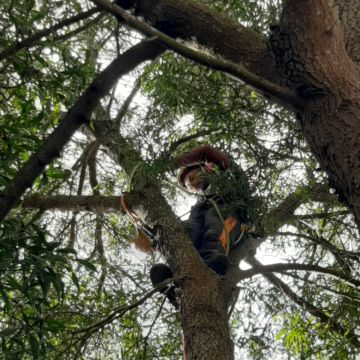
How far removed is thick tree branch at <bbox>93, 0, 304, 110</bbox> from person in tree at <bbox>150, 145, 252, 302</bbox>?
2.59 ft

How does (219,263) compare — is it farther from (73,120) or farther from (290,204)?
(73,120)

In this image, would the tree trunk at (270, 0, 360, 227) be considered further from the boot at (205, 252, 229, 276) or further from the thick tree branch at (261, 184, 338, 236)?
the boot at (205, 252, 229, 276)

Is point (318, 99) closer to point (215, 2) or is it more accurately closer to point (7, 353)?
point (7, 353)

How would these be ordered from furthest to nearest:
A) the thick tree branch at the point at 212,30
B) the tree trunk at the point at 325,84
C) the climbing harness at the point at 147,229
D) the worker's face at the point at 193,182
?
the worker's face at the point at 193,182 → the climbing harness at the point at 147,229 → the thick tree branch at the point at 212,30 → the tree trunk at the point at 325,84

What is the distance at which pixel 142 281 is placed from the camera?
396 cm

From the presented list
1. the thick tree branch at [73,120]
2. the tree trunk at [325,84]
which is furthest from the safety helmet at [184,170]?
the tree trunk at [325,84]

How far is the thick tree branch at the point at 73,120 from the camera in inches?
87.9

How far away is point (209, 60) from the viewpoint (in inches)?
77.2

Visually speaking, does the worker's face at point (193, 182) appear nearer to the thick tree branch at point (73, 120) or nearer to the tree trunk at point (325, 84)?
the thick tree branch at point (73, 120)

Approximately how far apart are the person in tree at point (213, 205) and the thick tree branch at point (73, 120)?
0.69 meters

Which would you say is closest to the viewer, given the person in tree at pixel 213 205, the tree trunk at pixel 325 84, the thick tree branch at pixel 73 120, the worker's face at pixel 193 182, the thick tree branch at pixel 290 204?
the tree trunk at pixel 325 84

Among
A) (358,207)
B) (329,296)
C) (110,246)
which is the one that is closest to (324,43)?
(358,207)

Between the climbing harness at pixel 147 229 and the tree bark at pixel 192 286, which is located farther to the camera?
the climbing harness at pixel 147 229

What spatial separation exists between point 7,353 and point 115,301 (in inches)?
63.4
